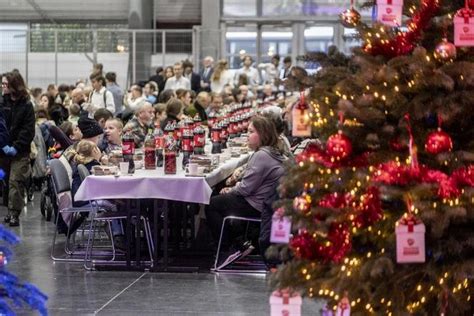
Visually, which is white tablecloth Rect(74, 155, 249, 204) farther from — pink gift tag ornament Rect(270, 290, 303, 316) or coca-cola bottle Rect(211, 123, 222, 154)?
pink gift tag ornament Rect(270, 290, 303, 316)

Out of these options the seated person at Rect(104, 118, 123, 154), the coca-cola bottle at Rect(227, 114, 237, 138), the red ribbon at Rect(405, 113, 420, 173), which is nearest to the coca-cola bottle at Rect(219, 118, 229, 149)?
the coca-cola bottle at Rect(227, 114, 237, 138)

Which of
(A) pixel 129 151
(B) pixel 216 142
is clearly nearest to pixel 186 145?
(A) pixel 129 151

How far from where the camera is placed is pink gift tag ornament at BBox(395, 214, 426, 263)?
5.67 meters

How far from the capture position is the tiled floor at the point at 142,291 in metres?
8.93

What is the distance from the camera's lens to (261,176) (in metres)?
10.4

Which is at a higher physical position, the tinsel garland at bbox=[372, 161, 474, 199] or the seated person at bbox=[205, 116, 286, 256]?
the tinsel garland at bbox=[372, 161, 474, 199]

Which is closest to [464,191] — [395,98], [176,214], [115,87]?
[395,98]

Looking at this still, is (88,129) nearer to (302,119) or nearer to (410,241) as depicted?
(302,119)

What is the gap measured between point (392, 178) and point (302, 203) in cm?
51

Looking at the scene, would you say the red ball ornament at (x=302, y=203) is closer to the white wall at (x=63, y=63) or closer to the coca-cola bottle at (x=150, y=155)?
the coca-cola bottle at (x=150, y=155)

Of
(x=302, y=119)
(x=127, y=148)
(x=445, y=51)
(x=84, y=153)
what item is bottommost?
(x=84, y=153)

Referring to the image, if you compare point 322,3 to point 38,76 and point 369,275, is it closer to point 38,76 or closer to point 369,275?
point 38,76

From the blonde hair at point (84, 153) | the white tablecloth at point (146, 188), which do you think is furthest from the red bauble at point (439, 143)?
the blonde hair at point (84, 153)

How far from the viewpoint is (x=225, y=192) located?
10.9 m
